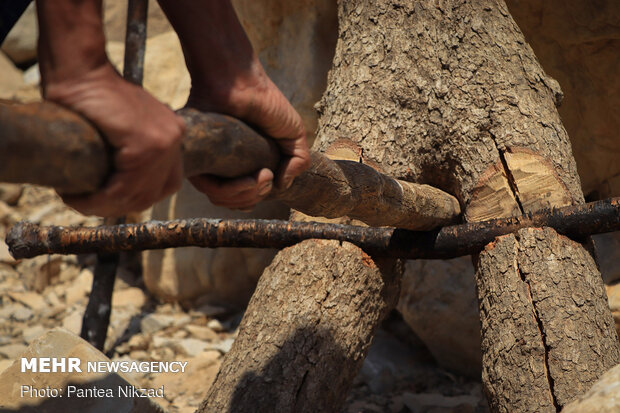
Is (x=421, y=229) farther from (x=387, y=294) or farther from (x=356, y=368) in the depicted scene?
(x=356, y=368)

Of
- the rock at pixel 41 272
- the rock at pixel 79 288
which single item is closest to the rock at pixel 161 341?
the rock at pixel 79 288

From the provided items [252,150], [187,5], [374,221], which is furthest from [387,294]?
[187,5]

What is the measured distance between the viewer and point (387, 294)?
94.4 inches

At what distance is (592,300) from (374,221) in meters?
0.76

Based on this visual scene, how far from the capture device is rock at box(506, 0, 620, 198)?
3.22 m

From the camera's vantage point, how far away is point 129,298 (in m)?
4.82

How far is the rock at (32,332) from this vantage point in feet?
13.6

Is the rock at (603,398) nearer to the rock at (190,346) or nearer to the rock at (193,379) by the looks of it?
the rock at (193,379)

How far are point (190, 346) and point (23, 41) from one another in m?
5.02

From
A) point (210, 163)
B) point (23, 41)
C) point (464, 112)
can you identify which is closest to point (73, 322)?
point (464, 112)

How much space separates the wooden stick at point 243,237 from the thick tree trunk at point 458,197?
6 cm

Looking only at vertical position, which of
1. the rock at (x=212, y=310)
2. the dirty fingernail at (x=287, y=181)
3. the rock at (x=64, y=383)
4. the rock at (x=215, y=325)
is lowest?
the rock at (x=215, y=325)

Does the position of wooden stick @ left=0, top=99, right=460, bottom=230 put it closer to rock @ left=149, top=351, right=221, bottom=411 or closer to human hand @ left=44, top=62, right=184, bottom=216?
human hand @ left=44, top=62, right=184, bottom=216

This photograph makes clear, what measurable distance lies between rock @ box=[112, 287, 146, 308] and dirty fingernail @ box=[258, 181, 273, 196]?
145 inches
